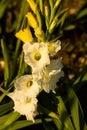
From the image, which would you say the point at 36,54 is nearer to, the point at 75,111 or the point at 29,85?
the point at 29,85

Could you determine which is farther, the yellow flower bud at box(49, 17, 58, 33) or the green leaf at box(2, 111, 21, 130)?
the green leaf at box(2, 111, 21, 130)

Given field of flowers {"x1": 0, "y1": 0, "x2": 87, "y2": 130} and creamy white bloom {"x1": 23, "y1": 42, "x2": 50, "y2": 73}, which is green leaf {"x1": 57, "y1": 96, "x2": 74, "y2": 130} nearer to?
field of flowers {"x1": 0, "y1": 0, "x2": 87, "y2": 130}

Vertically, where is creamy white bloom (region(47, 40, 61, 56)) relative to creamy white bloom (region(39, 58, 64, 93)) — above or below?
above

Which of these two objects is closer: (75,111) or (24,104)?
(24,104)

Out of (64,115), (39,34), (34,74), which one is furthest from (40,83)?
(64,115)

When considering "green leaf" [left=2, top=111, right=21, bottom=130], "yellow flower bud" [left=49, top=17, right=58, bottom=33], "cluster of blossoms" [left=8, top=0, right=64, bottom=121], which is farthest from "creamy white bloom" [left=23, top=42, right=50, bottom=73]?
"green leaf" [left=2, top=111, right=21, bottom=130]

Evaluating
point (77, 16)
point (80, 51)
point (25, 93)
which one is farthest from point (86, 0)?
point (25, 93)

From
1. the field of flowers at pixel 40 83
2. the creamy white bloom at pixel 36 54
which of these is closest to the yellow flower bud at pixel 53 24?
the field of flowers at pixel 40 83

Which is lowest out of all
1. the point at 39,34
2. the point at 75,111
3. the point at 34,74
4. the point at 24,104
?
the point at 75,111
